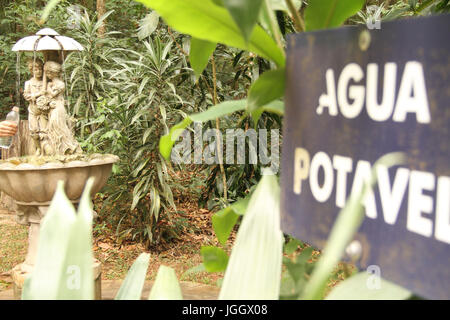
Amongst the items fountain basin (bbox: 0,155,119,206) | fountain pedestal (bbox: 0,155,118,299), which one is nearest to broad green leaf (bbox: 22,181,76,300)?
fountain pedestal (bbox: 0,155,118,299)

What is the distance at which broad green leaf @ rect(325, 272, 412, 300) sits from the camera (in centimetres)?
40

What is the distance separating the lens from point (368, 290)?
16.1 inches

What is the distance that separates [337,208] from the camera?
0.46m

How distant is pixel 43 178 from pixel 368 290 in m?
2.55

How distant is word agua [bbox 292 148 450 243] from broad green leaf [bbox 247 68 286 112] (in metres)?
0.07

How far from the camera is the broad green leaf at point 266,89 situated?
1.67 ft

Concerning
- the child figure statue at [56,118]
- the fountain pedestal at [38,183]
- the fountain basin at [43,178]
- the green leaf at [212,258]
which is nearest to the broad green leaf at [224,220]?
the green leaf at [212,258]

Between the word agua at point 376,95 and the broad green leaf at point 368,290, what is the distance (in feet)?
0.47

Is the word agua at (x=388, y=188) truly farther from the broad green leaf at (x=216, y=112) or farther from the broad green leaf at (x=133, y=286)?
the broad green leaf at (x=133, y=286)
